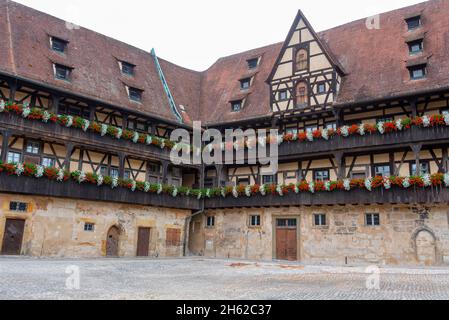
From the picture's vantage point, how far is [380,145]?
23.4 meters

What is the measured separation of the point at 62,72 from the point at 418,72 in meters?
20.3

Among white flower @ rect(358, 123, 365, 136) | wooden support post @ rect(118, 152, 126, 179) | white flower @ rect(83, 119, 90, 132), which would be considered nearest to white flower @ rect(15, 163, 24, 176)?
white flower @ rect(83, 119, 90, 132)

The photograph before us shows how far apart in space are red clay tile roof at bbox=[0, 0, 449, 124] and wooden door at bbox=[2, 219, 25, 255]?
768cm

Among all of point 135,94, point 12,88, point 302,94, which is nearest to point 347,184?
point 302,94

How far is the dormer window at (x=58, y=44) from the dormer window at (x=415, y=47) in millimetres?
20961

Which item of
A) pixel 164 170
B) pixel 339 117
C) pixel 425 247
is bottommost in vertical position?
pixel 425 247

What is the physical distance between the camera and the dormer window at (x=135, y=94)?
2888 centimetres

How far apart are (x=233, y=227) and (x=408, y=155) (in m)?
11.6

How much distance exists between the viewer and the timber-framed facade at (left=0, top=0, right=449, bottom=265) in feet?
72.9

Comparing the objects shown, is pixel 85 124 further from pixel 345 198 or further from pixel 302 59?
pixel 345 198

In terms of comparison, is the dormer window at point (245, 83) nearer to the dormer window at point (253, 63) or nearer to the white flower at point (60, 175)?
the dormer window at point (253, 63)

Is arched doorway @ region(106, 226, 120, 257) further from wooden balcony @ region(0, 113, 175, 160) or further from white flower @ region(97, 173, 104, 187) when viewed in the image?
wooden balcony @ region(0, 113, 175, 160)

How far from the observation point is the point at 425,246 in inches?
858

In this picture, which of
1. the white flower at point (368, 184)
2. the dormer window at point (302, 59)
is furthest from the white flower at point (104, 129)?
the white flower at point (368, 184)
